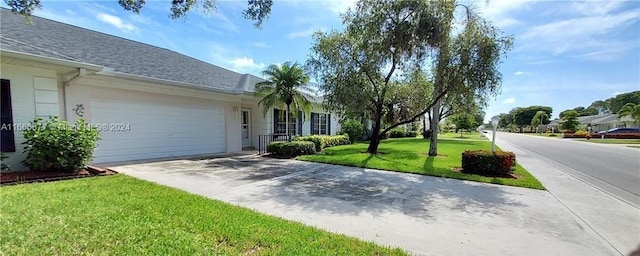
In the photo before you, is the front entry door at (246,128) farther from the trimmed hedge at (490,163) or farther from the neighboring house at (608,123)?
the neighboring house at (608,123)

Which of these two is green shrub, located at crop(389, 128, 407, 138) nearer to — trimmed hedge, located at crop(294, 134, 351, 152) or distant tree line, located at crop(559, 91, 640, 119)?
trimmed hedge, located at crop(294, 134, 351, 152)

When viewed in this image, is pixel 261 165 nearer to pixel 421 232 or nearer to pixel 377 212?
pixel 377 212

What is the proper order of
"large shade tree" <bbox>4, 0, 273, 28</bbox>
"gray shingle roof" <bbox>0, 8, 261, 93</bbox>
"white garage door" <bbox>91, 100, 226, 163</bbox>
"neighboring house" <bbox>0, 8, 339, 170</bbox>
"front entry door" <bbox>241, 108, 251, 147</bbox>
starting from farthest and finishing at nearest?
"front entry door" <bbox>241, 108, 251, 147</bbox> < "white garage door" <bbox>91, 100, 226, 163</bbox> < "gray shingle roof" <bbox>0, 8, 261, 93</bbox> < "neighboring house" <bbox>0, 8, 339, 170</bbox> < "large shade tree" <bbox>4, 0, 273, 28</bbox>

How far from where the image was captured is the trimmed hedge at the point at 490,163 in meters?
8.90

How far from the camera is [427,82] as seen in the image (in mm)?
14438

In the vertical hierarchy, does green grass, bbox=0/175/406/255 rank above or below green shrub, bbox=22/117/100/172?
below

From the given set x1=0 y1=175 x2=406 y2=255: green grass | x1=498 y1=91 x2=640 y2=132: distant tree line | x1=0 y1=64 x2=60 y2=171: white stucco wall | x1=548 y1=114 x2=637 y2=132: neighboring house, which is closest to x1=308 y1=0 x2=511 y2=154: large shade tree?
x1=0 y1=175 x2=406 y2=255: green grass

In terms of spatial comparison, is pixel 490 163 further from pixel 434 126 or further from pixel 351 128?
pixel 351 128

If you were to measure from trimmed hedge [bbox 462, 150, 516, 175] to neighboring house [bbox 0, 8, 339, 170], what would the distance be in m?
9.69

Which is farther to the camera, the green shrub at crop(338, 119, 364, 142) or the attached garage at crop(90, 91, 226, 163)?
the green shrub at crop(338, 119, 364, 142)

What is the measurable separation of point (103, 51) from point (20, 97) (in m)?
4.15

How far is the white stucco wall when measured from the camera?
6.89m

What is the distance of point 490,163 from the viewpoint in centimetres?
897

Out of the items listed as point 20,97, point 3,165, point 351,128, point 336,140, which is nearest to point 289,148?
point 336,140
